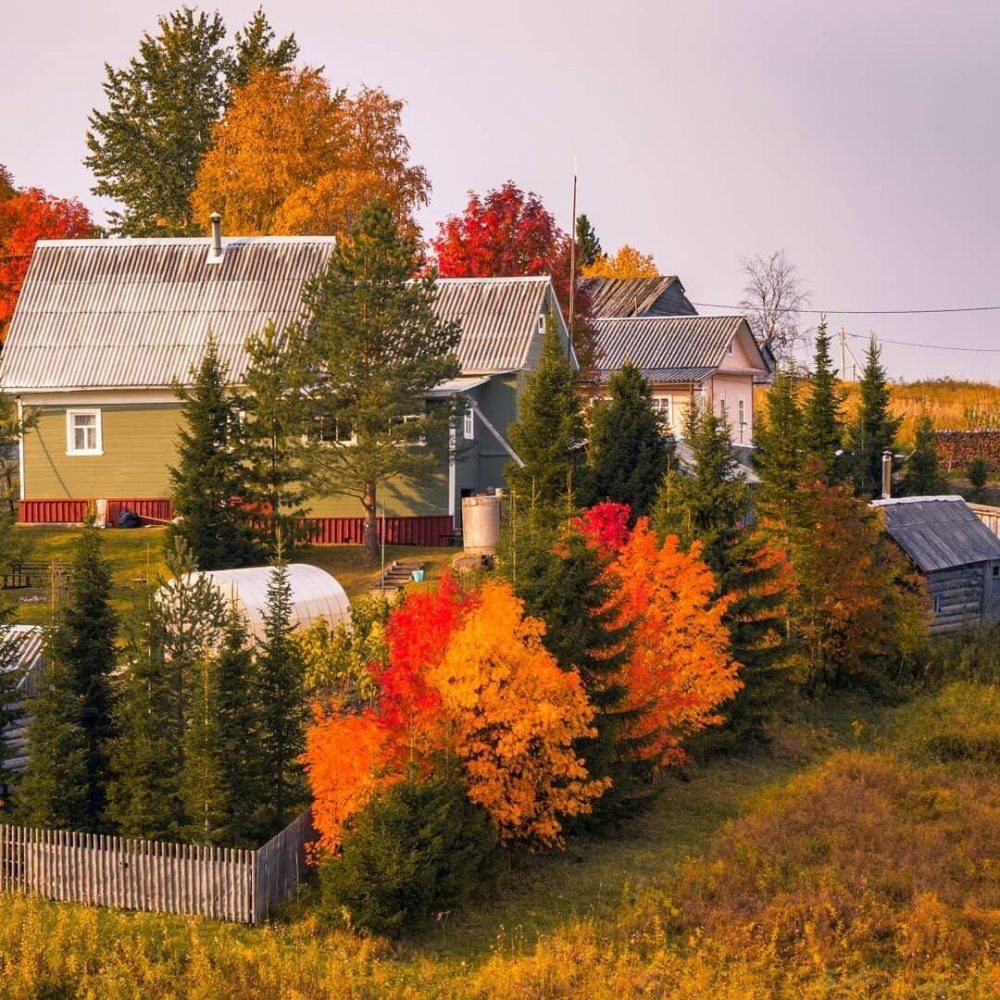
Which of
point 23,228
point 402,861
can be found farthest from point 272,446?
→ point 23,228

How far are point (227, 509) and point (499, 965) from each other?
19.5m

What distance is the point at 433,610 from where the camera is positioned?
86.7 feet

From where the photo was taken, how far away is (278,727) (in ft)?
87.6

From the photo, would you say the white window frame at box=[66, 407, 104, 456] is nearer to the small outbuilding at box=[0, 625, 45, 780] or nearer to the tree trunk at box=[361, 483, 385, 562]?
the tree trunk at box=[361, 483, 385, 562]

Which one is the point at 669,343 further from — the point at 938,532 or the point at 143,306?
the point at 143,306

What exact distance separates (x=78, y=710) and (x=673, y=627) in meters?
12.3

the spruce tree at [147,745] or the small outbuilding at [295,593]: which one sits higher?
the small outbuilding at [295,593]

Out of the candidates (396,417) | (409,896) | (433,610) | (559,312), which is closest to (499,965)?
(409,896)

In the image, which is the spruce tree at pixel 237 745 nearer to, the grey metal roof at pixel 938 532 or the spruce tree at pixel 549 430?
the spruce tree at pixel 549 430

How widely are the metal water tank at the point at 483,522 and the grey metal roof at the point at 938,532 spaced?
39.2 ft

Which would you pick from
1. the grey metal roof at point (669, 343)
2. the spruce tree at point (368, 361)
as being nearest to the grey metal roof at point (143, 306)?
the spruce tree at point (368, 361)

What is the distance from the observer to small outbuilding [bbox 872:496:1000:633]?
4650 cm

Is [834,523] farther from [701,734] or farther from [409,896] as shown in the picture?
[409,896]

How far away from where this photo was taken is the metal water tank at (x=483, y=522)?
41750 millimetres
